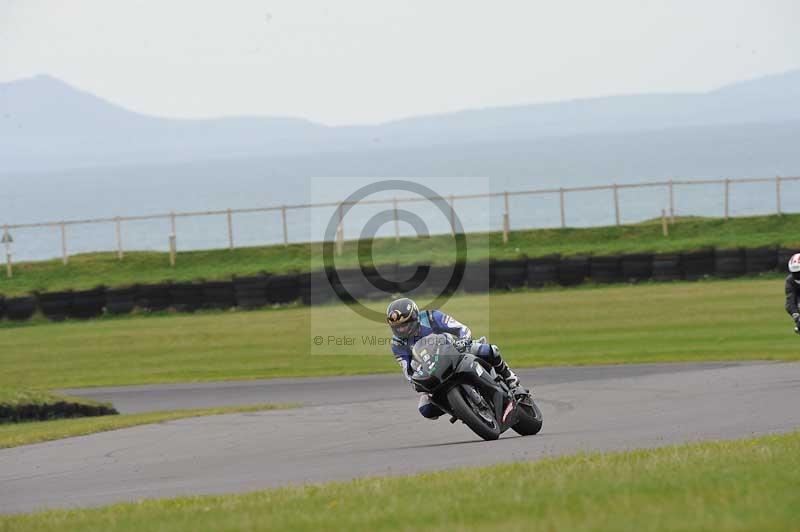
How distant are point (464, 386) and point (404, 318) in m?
0.87

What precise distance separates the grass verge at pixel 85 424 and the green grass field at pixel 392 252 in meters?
19.8

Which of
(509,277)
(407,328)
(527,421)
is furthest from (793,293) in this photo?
(509,277)

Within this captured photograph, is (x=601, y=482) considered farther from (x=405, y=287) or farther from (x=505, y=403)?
(x=405, y=287)

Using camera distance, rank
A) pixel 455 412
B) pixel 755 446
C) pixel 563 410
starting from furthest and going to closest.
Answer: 1. pixel 563 410
2. pixel 455 412
3. pixel 755 446

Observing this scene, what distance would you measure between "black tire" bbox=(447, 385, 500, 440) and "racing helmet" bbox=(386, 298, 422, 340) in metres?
A: 0.71

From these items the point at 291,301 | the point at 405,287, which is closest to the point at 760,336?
the point at 405,287

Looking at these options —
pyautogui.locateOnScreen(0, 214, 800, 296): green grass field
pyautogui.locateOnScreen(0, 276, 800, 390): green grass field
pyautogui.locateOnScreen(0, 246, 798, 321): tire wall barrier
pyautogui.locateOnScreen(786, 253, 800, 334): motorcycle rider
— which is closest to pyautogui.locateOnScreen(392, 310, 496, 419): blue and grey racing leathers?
pyautogui.locateOnScreen(786, 253, 800, 334): motorcycle rider

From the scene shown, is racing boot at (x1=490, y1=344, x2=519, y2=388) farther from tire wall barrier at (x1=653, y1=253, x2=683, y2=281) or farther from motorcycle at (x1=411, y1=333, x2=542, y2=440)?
tire wall barrier at (x1=653, y1=253, x2=683, y2=281)

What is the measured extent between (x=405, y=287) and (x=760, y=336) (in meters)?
12.3

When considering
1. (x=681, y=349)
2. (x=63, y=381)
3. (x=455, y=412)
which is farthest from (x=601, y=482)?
(x=63, y=381)

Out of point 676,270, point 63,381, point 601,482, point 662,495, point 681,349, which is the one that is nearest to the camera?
point 662,495

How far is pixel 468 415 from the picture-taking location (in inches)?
455

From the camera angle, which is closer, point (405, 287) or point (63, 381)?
point (63, 381)

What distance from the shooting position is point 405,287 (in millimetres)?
33938
